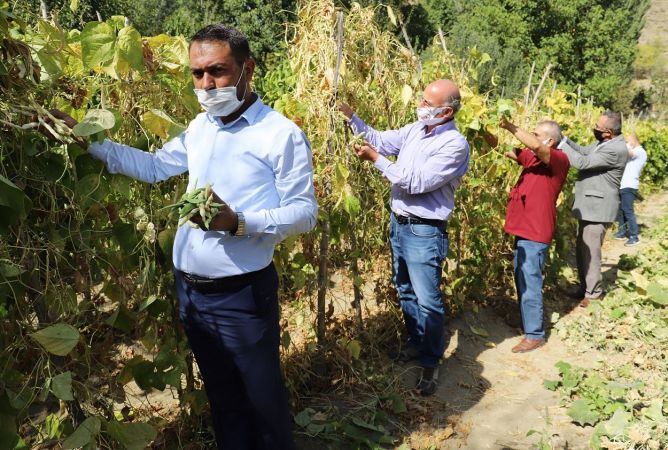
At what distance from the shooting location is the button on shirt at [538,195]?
12.3 feet

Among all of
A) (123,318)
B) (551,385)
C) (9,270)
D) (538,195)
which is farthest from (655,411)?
(9,270)

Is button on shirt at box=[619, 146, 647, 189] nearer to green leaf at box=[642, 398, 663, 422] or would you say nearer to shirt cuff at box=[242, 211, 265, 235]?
green leaf at box=[642, 398, 663, 422]

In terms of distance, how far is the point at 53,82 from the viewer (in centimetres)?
175

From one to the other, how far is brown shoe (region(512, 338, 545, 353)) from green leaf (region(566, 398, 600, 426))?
0.78 metres

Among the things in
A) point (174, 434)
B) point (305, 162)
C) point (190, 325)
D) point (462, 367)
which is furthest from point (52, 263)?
point (462, 367)

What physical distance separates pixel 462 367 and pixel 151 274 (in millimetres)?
2260

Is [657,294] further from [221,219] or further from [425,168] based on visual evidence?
[221,219]

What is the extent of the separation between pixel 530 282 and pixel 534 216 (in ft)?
1.50

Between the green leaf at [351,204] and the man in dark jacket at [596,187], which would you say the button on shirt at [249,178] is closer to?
the green leaf at [351,204]

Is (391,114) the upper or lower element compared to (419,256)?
upper

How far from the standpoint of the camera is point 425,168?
9.64 feet

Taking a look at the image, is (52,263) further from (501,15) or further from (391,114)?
(501,15)

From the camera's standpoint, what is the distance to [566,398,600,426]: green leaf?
2957 mm

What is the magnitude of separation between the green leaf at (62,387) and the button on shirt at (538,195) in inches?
120
